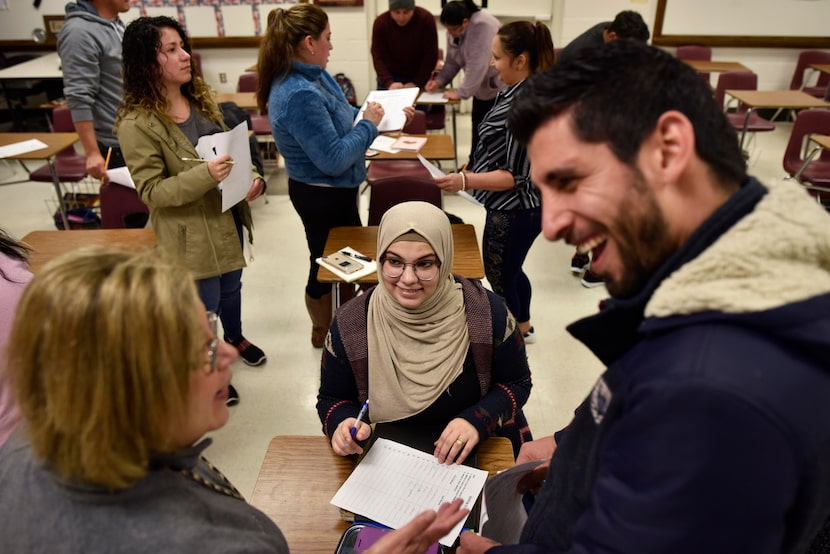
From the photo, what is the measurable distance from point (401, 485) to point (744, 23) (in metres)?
7.55

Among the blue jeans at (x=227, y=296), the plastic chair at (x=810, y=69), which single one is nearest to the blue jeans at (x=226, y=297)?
the blue jeans at (x=227, y=296)

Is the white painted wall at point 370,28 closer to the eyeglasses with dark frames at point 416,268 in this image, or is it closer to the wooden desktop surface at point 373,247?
the wooden desktop surface at point 373,247

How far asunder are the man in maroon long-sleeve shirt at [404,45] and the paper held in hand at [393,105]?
1267mm

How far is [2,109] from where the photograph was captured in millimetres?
6949

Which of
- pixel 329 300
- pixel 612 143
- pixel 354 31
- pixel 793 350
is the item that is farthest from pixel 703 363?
pixel 354 31

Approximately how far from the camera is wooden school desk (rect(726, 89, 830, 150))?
5.01 m

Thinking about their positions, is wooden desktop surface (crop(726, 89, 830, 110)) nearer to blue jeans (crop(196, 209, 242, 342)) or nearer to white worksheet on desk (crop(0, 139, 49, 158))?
blue jeans (crop(196, 209, 242, 342))

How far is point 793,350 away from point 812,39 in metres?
8.05

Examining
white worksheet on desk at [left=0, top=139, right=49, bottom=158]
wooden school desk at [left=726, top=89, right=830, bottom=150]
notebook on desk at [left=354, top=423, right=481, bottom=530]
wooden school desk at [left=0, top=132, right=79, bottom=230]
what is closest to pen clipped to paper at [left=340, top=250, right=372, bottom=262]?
notebook on desk at [left=354, top=423, right=481, bottom=530]

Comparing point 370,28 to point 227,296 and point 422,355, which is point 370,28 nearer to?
point 227,296

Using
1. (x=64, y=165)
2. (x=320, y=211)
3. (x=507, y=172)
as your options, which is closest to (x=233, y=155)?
(x=320, y=211)

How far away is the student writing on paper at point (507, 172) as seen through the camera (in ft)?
8.44

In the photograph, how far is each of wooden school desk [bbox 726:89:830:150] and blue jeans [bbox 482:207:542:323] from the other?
3.44 meters

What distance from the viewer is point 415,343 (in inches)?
67.9
